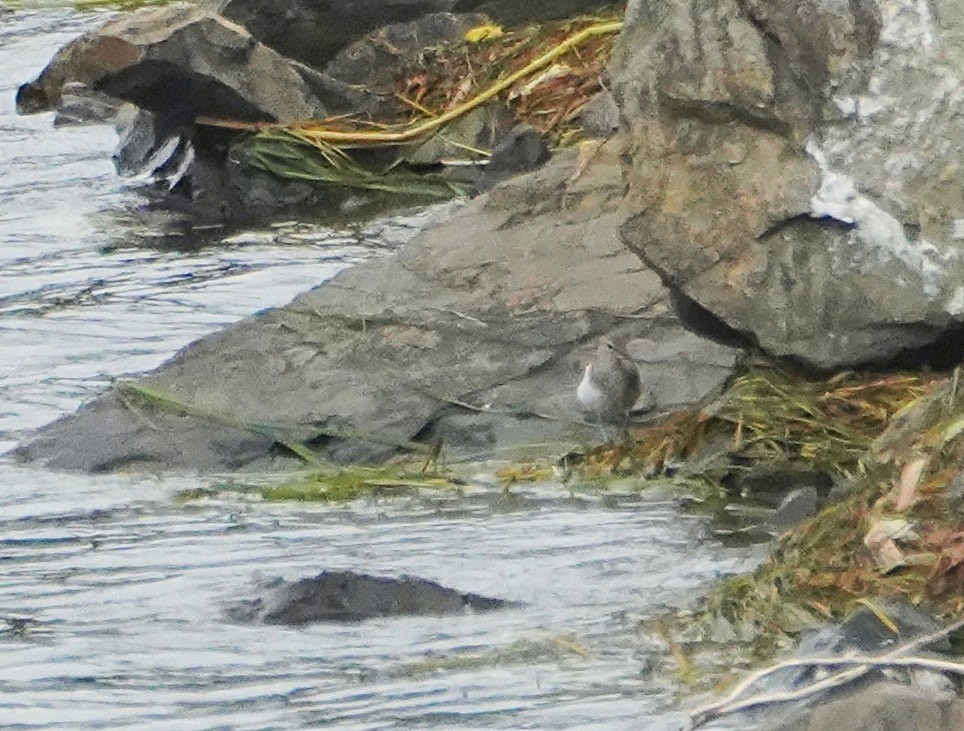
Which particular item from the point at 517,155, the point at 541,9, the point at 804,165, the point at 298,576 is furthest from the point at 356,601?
the point at 541,9

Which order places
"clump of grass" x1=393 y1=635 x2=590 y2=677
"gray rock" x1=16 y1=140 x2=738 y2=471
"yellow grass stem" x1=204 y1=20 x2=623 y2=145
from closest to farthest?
"clump of grass" x1=393 y1=635 x2=590 y2=677 < "gray rock" x1=16 y1=140 x2=738 y2=471 < "yellow grass stem" x1=204 y1=20 x2=623 y2=145

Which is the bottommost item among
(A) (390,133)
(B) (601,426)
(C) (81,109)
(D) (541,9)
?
(C) (81,109)

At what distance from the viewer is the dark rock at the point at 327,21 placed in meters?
11.8

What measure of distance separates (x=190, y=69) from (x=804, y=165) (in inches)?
202

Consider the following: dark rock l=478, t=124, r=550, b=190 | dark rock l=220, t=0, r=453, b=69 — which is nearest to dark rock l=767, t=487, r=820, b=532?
dark rock l=478, t=124, r=550, b=190

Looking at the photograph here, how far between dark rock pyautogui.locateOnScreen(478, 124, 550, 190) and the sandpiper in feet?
12.9

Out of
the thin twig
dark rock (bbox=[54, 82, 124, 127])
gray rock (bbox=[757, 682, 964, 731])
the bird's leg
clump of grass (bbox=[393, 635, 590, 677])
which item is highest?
gray rock (bbox=[757, 682, 964, 731])

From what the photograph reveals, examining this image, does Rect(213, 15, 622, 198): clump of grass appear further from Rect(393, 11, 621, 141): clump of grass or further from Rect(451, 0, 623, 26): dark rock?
Rect(451, 0, 623, 26): dark rock

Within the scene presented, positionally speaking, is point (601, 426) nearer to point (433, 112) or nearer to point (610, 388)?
point (610, 388)

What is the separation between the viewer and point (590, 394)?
6.25 metres

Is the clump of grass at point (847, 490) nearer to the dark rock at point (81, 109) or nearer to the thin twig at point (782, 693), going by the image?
the thin twig at point (782, 693)

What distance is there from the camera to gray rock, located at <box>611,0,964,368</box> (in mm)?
5980

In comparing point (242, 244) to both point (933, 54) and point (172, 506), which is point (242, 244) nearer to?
point (172, 506)

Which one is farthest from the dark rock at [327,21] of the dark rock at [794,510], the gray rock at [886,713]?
the gray rock at [886,713]
